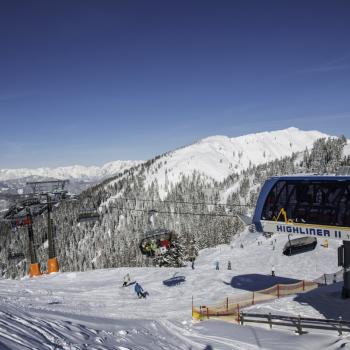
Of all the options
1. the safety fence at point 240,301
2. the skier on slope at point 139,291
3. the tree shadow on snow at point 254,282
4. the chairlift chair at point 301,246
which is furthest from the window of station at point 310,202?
the chairlift chair at point 301,246

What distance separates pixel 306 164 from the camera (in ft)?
575

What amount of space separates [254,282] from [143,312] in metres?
10.6

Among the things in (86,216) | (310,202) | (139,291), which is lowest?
(139,291)

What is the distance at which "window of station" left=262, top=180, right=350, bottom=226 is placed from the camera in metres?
15.1

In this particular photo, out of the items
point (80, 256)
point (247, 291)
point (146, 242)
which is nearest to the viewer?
point (247, 291)

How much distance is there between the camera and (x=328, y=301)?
20094 millimetres

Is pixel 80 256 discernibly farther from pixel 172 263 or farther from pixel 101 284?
pixel 101 284

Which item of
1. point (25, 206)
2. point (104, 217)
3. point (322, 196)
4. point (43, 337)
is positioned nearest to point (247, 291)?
point (322, 196)

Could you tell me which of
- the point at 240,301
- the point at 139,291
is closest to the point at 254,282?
the point at 240,301

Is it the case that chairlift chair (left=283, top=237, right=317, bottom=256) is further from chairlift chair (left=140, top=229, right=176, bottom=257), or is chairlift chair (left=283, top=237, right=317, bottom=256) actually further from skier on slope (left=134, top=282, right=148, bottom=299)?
skier on slope (left=134, top=282, right=148, bottom=299)

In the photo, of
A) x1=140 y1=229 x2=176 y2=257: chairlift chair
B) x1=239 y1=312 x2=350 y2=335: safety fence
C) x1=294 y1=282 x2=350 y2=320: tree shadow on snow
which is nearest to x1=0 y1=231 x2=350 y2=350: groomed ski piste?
x1=294 y1=282 x2=350 y2=320: tree shadow on snow

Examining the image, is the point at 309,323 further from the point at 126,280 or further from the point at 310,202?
the point at 126,280

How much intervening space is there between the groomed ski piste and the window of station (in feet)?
15.3

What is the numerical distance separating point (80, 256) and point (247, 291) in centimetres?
14838
